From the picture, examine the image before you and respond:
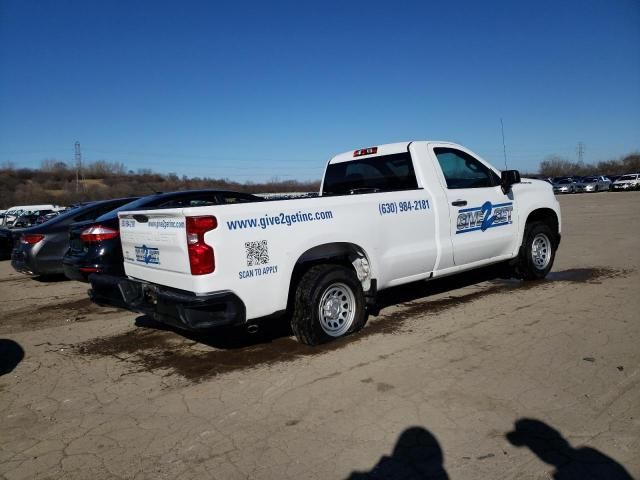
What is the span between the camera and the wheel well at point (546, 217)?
7.39 metres

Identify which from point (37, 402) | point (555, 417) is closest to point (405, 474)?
point (555, 417)

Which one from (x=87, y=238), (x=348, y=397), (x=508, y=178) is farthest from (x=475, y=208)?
(x=87, y=238)

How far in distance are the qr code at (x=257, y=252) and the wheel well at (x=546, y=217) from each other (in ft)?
15.7

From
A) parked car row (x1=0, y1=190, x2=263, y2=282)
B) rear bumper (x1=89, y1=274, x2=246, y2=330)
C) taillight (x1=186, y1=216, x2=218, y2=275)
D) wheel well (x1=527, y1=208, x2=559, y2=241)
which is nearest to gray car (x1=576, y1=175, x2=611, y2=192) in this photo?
wheel well (x1=527, y1=208, x2=559, y2=241)

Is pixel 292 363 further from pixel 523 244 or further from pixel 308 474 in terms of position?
pixel 523 244

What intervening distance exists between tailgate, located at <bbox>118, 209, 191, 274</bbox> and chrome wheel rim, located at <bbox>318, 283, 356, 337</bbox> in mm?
→ 1440

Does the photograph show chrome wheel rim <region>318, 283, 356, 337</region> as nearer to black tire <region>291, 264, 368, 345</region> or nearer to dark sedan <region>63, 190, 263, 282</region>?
black tire <region>291, 264, 368, 345</region>

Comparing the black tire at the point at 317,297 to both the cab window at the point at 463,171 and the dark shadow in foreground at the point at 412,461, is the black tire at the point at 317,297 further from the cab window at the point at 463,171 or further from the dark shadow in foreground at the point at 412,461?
the cab window at the point at 463,171

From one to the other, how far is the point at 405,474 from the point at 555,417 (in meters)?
1.20

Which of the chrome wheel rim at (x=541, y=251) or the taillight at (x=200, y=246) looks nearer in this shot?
the taillight at (x=200, y=246)

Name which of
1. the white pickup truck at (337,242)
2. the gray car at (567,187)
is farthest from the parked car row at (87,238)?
the gray car at (567,187)

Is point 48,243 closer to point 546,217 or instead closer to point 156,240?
point 156,240

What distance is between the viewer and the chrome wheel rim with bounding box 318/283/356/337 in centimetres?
486

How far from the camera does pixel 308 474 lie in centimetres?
276
